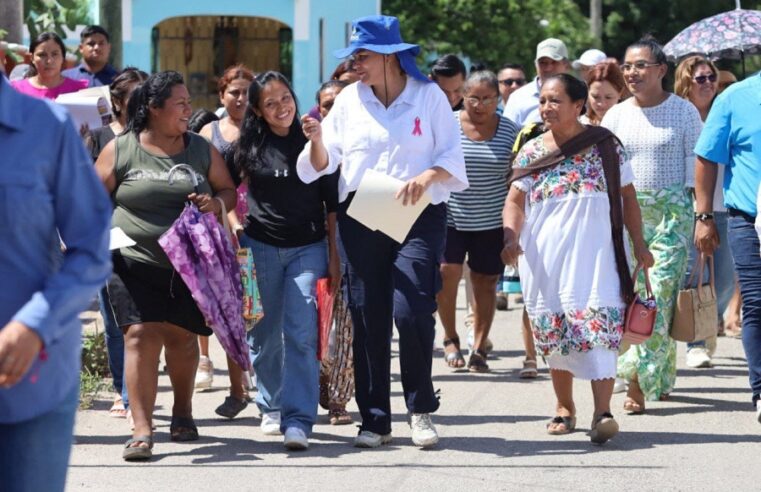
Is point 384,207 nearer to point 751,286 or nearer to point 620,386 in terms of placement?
point 751,286

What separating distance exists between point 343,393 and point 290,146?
1386 millimetres

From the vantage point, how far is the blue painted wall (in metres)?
24.5

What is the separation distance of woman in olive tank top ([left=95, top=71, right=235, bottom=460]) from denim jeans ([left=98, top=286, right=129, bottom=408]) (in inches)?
32.0

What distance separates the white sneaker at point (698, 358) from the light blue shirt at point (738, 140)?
2499 millimetres

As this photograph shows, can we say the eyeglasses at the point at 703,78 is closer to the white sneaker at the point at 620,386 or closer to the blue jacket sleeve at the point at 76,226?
the white sneaker at the point at 620,386

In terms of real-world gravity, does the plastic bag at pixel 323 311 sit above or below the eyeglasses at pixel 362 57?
below

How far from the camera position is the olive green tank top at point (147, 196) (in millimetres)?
7453

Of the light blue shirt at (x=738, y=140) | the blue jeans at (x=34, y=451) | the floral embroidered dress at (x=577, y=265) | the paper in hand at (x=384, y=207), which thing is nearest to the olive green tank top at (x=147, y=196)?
the paper in hand at (x=384, y=207)

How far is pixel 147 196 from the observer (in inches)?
294

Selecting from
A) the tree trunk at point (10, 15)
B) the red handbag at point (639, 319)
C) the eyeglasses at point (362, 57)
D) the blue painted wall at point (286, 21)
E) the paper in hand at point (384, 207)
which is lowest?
the red handbag at point (639, 319)

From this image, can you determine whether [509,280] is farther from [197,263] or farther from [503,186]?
[197,263]

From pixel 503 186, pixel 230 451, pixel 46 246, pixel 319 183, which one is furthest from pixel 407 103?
pixel 46 246

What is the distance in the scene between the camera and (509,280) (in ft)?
38.5

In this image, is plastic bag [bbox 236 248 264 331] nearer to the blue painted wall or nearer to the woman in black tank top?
the woman in black tank top
